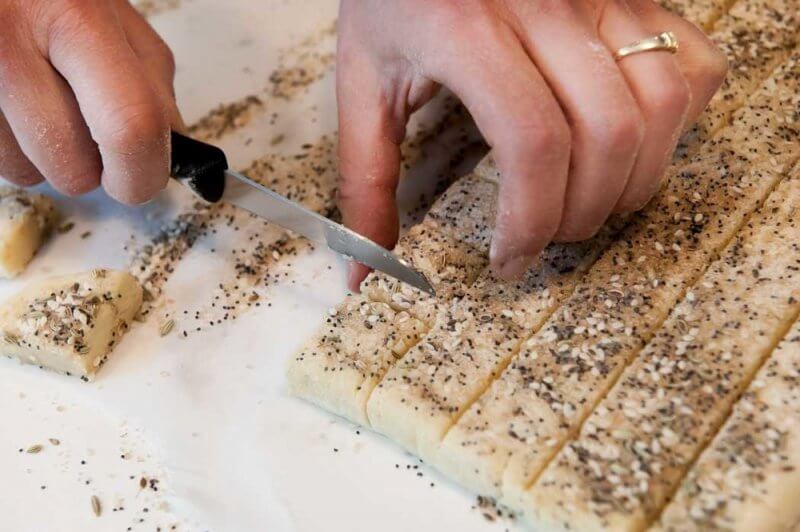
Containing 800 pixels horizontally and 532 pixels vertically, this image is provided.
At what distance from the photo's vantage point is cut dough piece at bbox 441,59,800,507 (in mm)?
2227

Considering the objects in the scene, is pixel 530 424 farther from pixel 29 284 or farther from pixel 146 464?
pixel 29 284

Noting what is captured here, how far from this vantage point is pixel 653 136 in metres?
2.23

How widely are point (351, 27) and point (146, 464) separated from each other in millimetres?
1462

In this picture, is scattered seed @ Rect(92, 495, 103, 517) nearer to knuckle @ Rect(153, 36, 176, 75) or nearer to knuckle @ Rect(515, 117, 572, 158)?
knuckle @ Rect(153, 36, 176, 75)

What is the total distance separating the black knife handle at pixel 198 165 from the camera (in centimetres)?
270

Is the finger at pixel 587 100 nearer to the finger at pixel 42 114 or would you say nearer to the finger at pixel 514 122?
the finger at pixel 514 122

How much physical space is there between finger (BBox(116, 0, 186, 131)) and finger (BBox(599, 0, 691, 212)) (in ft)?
4.43

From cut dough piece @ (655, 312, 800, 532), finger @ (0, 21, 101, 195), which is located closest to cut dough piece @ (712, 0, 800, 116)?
cut dough piece @ (655, 312, 800, 532)

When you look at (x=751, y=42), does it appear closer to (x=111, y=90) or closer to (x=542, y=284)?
(x=542, y=284)

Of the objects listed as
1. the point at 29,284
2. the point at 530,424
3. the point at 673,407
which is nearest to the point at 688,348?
the point at 673,407

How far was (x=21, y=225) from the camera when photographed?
302cm

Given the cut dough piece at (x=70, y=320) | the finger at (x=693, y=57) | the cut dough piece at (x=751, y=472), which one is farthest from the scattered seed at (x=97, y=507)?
the finger at (x=693, y=57)

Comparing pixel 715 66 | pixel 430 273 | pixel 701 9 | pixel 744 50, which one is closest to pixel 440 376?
pixel 430 273

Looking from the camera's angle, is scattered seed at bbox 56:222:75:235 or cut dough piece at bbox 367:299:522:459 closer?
cut dough piece at bbox 367:299:522:459
